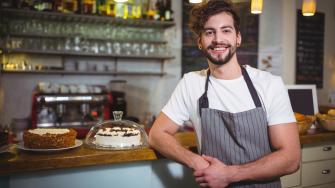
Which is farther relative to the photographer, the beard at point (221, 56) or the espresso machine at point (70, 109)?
the espresso machine at point (70, 109)

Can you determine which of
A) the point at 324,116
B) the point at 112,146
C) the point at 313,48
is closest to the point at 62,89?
the point at 112,146

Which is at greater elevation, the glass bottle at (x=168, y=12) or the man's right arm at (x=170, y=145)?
the glass bottle at (x=168, y=12)

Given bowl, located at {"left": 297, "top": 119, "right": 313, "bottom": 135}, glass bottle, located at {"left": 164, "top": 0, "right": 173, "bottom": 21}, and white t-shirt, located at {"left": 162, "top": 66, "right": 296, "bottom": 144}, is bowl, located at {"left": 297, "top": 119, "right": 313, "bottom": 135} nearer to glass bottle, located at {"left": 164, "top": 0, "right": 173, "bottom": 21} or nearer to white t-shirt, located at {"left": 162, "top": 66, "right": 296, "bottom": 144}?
white t-shirt, located at {"left": 162, "top": 66, "right": 296, "bottom": 144}

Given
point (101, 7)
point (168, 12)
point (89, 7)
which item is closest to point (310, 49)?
point (168, 12)

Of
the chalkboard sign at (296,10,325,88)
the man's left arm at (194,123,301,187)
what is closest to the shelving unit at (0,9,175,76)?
the chalkboard sign at (296,10,325,88)

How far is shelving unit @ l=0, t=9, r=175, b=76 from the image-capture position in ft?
14.0

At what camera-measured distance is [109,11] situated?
181 inches

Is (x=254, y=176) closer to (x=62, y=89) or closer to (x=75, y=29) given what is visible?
(x=62, y=89)

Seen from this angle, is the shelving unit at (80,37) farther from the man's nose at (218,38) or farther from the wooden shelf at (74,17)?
the man's nose at (218,38)

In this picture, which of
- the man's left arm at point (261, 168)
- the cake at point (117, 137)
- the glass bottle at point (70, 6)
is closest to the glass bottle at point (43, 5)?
the glass bottle at point (70, 6)

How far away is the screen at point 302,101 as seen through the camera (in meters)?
2.70

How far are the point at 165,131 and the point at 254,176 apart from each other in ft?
1.68

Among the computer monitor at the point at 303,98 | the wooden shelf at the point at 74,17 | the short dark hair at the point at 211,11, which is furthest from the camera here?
the wooden shelf at the point at 74,17

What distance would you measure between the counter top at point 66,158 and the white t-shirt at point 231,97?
0.91ft
